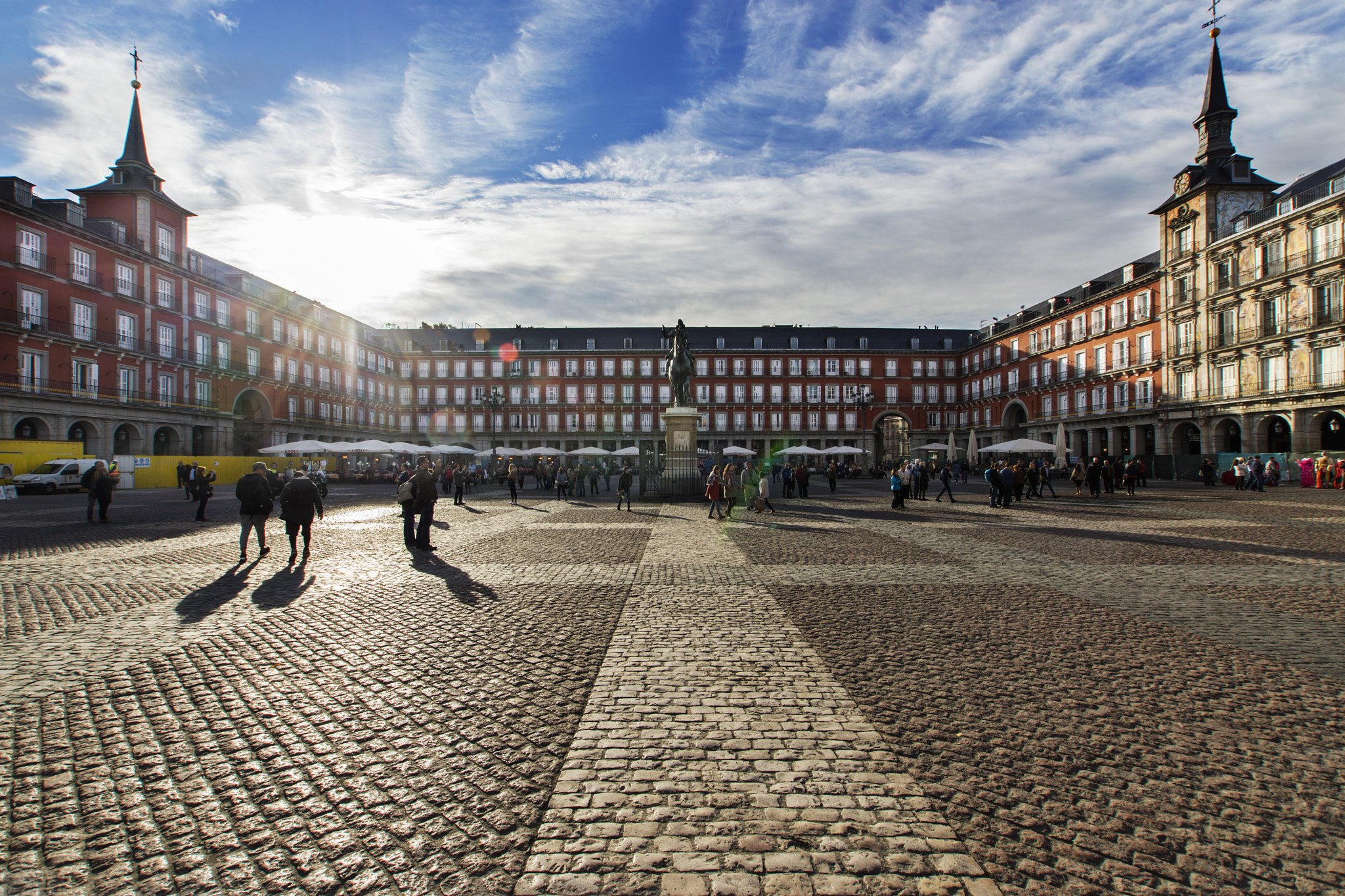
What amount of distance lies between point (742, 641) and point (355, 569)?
19.8ft

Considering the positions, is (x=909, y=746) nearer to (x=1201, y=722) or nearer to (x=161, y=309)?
(x=1201, y=722)

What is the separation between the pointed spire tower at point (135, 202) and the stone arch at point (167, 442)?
953cm

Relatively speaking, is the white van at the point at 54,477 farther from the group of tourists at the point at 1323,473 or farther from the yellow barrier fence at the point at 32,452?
the group of tourists at the point at 1323,473

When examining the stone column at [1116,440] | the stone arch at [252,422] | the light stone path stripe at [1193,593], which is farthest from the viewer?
the stone arch at [252,422]

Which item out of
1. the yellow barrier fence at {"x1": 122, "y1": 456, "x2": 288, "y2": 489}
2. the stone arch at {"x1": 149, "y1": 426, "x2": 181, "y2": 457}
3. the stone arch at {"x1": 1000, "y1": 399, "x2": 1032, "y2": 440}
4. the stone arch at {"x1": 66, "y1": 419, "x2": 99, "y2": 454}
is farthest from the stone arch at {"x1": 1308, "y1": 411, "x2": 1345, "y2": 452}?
the stone arch at {"x1": 149, "y1": 426, "x2": 181, "y2": 457}

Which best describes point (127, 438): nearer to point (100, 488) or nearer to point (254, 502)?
point (100, 488)

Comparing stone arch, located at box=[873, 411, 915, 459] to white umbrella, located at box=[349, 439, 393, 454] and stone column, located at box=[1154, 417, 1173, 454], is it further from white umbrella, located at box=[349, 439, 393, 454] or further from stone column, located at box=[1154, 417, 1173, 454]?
white umbrella, located at box=[349, 439, 393, 454]

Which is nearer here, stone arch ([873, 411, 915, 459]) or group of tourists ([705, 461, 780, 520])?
group of tourists ([705, 461, 780, 520])

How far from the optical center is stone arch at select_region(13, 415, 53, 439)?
86.1 feet

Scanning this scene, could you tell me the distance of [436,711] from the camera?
3.62 metres

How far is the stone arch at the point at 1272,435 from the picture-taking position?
93.9 feet

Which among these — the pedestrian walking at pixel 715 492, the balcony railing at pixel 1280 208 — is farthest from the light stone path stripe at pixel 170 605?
the balcony railing at pixel 1280 208

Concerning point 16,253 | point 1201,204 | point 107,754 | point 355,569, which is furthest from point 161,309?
point 1201,204

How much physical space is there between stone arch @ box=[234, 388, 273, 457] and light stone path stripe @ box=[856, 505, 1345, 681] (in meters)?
43.1
